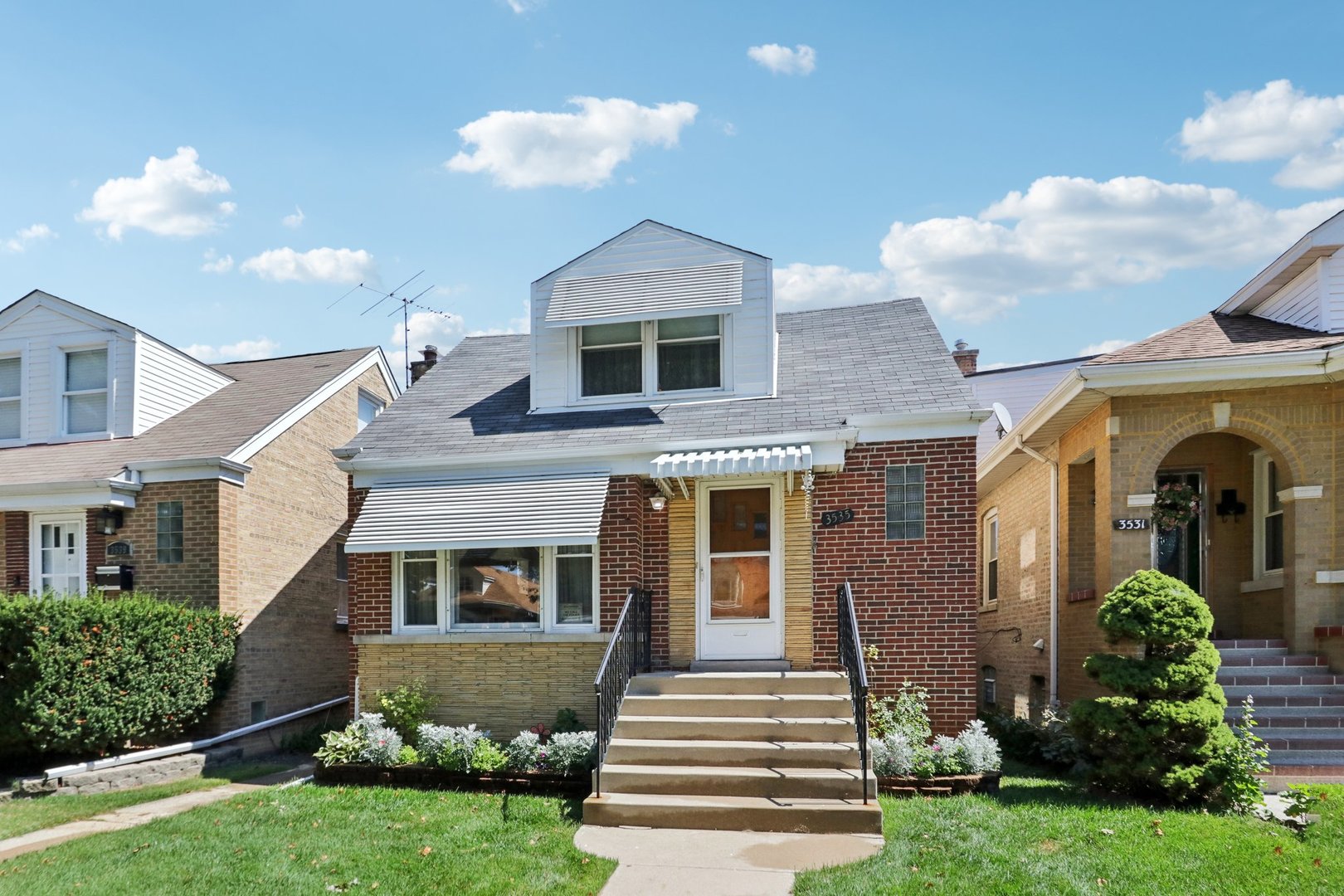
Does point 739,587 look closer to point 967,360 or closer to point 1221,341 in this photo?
point 1221,341

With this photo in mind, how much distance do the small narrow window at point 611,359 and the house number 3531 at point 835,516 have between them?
3.09 meters

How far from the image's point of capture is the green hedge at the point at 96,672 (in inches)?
379

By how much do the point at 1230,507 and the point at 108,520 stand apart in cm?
1417

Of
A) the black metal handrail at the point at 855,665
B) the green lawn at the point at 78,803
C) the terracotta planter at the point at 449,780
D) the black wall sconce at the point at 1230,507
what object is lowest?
the green lawn at the point at 78,803

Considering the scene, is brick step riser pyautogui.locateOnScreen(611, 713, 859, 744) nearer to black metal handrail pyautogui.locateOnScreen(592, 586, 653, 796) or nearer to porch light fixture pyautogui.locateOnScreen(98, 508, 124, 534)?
black metal handrail pyautogui.locateOnScreen(592, 586, 653, 796)

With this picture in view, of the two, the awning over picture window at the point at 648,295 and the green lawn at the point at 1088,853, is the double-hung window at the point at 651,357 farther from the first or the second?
the green lawn at the point at 1088,853

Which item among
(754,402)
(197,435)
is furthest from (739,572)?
(197,435)

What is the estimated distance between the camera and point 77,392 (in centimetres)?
1412

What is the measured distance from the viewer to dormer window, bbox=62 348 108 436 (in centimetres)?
1409

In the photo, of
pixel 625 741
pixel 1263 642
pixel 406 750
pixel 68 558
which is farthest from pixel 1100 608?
pixel 68 558

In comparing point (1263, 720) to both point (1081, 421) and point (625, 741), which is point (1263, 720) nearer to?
point (1081, 421)

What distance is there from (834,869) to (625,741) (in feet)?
8.74

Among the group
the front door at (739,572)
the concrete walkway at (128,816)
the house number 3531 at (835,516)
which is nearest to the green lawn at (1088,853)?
the front door at (739,572)

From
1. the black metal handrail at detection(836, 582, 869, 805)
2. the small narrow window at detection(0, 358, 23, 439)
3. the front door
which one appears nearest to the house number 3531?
the front door
